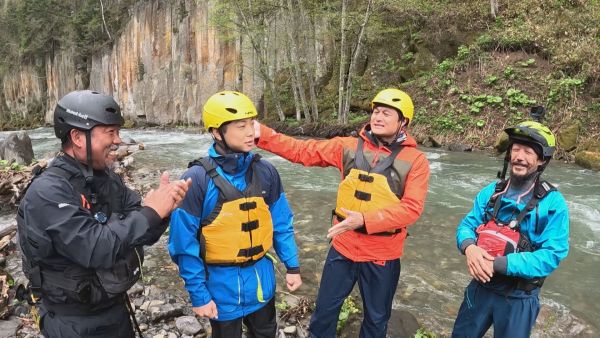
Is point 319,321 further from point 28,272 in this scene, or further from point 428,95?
point 428,95

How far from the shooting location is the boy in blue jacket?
2.42 metres

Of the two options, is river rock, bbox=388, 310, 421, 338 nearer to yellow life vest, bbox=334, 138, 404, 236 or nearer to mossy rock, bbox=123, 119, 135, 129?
yellow life vest, bbox=334, 138, 404, 236

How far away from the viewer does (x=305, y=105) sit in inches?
710

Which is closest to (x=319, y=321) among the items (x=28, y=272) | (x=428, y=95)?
(x=28, y=272)

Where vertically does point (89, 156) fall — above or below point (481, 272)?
above

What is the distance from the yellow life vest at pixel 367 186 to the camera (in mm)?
2953

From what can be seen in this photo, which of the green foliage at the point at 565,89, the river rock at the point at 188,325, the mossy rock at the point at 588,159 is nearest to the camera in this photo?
the river rock at the point at 188,325

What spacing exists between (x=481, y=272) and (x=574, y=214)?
588 cm

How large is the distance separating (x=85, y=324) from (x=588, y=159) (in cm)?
1203

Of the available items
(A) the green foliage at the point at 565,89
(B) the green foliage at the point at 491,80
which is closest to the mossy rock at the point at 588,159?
(A) the green foliage at the point at 565,89

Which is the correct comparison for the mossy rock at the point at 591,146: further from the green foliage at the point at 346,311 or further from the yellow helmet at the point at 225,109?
the yellow helmet at the point at 225,109

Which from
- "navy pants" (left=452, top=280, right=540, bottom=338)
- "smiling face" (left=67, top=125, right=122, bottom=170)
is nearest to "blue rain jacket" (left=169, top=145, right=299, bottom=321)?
"smiling face" (left=67, top=125, right=122, bottom=170)

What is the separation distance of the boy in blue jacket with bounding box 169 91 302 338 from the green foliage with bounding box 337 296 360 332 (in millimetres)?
1177

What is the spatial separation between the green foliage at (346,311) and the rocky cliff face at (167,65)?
19417mm
